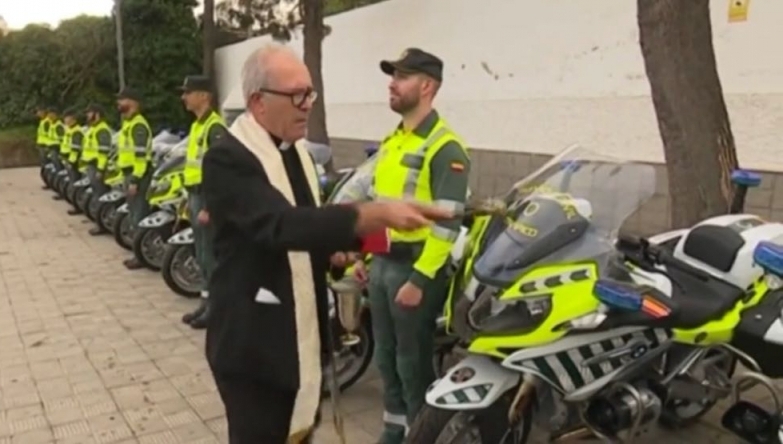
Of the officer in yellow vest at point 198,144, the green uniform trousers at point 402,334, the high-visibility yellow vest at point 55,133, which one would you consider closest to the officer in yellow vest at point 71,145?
the high-visibility yellow vest at point 55,133

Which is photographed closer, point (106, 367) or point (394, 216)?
point (394, 216)

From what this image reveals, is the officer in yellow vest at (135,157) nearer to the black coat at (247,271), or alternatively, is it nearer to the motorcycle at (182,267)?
the motorcycle at (182,267)

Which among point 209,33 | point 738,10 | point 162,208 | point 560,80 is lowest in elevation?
point 162,208

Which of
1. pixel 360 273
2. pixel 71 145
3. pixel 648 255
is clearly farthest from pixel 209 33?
pixel 648 255

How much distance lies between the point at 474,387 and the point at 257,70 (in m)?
1.25

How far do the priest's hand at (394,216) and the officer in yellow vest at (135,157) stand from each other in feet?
19.5

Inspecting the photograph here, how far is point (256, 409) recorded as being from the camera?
2.02 m

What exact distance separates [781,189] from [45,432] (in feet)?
17.6

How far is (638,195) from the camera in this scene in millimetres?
2557

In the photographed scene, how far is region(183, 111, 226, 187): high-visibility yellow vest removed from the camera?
521 centimetres

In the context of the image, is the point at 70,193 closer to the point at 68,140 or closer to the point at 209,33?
the point at 68,140

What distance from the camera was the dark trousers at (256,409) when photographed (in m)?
2.00

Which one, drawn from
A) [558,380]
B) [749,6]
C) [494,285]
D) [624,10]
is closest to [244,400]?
[494,285]

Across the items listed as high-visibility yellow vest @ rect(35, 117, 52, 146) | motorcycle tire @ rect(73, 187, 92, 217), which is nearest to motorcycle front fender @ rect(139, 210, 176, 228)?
motorcycle tire @ rect(73, 187, 92, 217)
